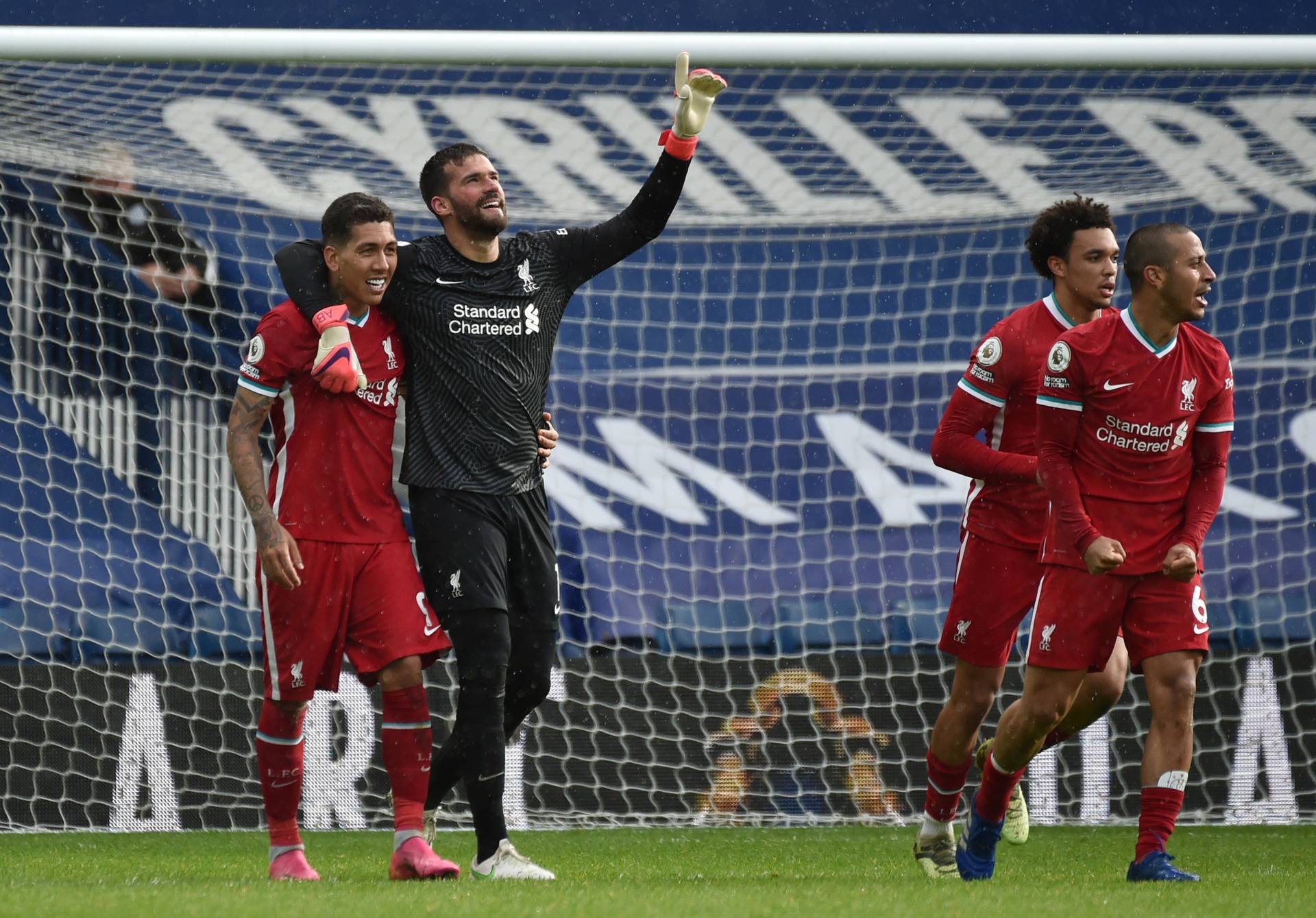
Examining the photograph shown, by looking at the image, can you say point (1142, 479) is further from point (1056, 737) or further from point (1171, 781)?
point (1056, 737)

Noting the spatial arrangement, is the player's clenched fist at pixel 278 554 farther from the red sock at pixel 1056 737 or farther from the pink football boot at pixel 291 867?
the red sock at pixel 1056 737

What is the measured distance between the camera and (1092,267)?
173 inches

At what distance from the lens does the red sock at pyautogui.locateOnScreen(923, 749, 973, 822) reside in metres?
4.44

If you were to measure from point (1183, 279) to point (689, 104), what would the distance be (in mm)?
1304

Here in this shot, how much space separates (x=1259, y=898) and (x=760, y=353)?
504 cm

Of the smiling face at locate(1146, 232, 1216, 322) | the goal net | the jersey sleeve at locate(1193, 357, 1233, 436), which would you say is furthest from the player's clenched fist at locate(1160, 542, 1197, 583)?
the goal net

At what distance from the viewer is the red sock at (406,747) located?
4.02m

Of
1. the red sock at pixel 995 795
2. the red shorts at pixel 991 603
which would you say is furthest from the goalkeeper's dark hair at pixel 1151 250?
the red sock at pixel 995 795

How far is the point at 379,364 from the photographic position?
4.12 meters

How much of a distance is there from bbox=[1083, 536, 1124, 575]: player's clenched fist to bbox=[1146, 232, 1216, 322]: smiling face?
595 mm

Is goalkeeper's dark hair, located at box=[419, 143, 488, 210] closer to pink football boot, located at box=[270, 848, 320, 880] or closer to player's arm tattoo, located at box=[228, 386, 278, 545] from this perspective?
player's arm tattoo, located at box=[228, 386, 278, 545]

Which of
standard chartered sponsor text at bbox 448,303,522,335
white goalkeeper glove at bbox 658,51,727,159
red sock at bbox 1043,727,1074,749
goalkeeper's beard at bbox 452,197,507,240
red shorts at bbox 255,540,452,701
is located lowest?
red sock at bbox 1043,727,1074,749

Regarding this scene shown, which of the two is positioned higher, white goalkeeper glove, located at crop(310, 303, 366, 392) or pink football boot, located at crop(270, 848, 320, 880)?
white goalkeeper glove, located at crop(310, 303, 366, 392)

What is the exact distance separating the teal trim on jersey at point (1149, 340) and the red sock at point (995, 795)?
43.7 inches
